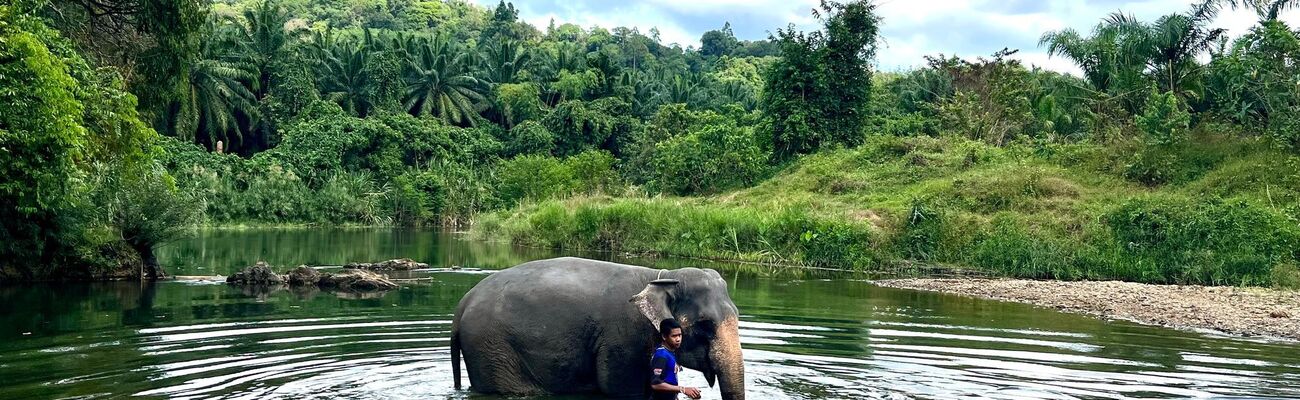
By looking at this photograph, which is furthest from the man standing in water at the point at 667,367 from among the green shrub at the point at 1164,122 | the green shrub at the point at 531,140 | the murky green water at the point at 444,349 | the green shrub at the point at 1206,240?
the green shrub at the point at 531,140

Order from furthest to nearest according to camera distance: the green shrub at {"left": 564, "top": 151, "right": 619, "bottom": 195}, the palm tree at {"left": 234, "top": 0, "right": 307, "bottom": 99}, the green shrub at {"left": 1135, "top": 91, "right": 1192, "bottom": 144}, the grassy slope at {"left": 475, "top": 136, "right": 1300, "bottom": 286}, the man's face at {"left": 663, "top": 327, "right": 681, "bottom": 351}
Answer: the palm tree at {"left": 234, "top": 0, "right": 307, "bottom": 99}
the green shrub at {"left": 564, "top": 151, "right": 619, "bottom": 195}
the green shrub at {"left": 1135, "top": 91, "right": 1192, "bottom": 144}
the grassy slope at {"left": 475, "top": 136, "right": 1300, "bottom": 286}
the man's face at {"left": 663, "top": 327, "right": 681, "bottom": 351}

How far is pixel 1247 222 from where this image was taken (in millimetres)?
25094

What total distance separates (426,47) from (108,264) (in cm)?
5432

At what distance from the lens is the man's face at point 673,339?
29.7ft

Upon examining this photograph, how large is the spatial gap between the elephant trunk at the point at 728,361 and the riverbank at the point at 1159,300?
10606 mm

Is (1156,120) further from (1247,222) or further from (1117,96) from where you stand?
(1247,222)

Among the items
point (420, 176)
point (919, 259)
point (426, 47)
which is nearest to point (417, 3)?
point (426, 47)

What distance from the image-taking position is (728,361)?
359 inches

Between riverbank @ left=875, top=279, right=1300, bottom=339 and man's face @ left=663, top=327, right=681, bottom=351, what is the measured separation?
11.0 meters

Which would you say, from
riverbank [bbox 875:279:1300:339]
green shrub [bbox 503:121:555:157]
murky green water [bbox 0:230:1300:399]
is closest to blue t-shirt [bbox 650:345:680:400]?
murky green water [bbox 0:230:1300:399]

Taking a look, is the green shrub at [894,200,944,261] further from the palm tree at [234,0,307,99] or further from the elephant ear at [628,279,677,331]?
the palm tree at [234,0,307,99]

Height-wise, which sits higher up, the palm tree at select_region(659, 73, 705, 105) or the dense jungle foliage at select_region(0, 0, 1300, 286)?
the palm tree at select_region(659, 73, 705, 105)

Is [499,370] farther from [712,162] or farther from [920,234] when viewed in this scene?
[712,162]

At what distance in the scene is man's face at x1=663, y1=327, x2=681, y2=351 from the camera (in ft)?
29.7
